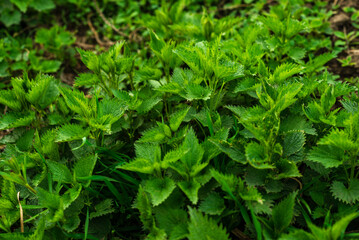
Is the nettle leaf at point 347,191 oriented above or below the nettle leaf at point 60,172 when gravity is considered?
above

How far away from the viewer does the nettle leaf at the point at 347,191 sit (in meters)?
1.47

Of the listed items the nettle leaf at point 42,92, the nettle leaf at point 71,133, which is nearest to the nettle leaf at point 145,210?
the nettle leaf at point 71,133

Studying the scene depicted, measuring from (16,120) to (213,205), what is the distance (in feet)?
4.07

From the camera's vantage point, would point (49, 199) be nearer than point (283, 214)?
No

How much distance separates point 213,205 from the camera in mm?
1487

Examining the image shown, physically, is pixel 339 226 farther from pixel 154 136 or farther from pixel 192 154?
pixel 154 136

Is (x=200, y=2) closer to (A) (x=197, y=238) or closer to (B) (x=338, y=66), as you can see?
(B) (x=338, y=66)

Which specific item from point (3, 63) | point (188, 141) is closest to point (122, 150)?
point (188, 141)

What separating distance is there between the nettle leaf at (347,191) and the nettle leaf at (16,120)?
5.35 ft

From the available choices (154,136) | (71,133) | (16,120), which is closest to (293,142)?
(154,136)

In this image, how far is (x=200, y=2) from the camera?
3.51 m

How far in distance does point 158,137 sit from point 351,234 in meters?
0.95

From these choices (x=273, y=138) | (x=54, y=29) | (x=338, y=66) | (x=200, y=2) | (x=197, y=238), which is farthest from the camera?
(x=200, y=2)

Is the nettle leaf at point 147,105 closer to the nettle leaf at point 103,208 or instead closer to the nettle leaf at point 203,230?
the nettle leaf at point 103,208
